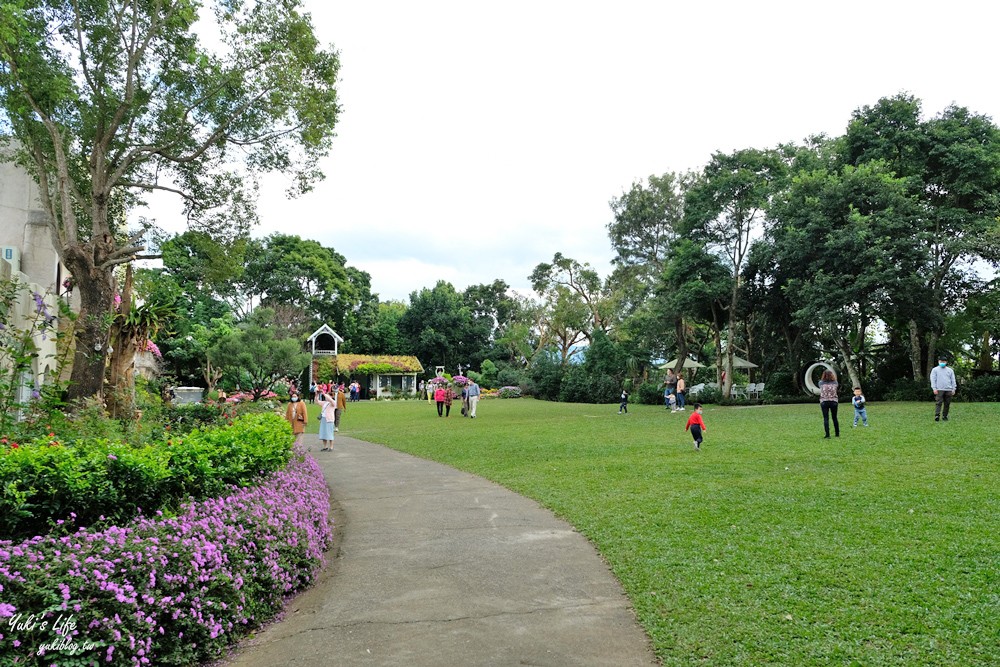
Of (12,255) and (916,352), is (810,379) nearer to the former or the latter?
(916,352)

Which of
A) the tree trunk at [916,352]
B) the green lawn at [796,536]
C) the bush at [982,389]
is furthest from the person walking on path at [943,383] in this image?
the tree trunk at [916,352]

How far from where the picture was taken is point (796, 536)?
245 inches

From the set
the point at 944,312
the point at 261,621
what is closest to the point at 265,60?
the point at 261,621

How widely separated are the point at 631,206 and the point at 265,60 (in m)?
34.5

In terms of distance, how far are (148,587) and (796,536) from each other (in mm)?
5367

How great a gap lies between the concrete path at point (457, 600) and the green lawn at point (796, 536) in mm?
305

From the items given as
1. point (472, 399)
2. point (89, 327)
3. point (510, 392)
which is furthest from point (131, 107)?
point (510, 392)

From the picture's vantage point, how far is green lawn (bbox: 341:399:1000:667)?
398 centimetres

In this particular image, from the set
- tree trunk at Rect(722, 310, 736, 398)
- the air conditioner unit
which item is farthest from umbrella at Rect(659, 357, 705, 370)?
the air conditioner unit

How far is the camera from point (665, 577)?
520cm

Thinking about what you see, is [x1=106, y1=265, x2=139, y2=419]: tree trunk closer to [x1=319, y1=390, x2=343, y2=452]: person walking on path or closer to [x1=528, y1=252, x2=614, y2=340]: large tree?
[x1=319, y1=390, x2=343, y2=452]: person walking on path

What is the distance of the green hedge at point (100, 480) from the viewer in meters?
4.11

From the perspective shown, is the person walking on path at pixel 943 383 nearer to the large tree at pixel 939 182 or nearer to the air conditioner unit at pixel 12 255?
the large tree at pixel 939 182

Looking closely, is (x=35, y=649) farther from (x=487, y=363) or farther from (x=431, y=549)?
(x=487, y=363)
